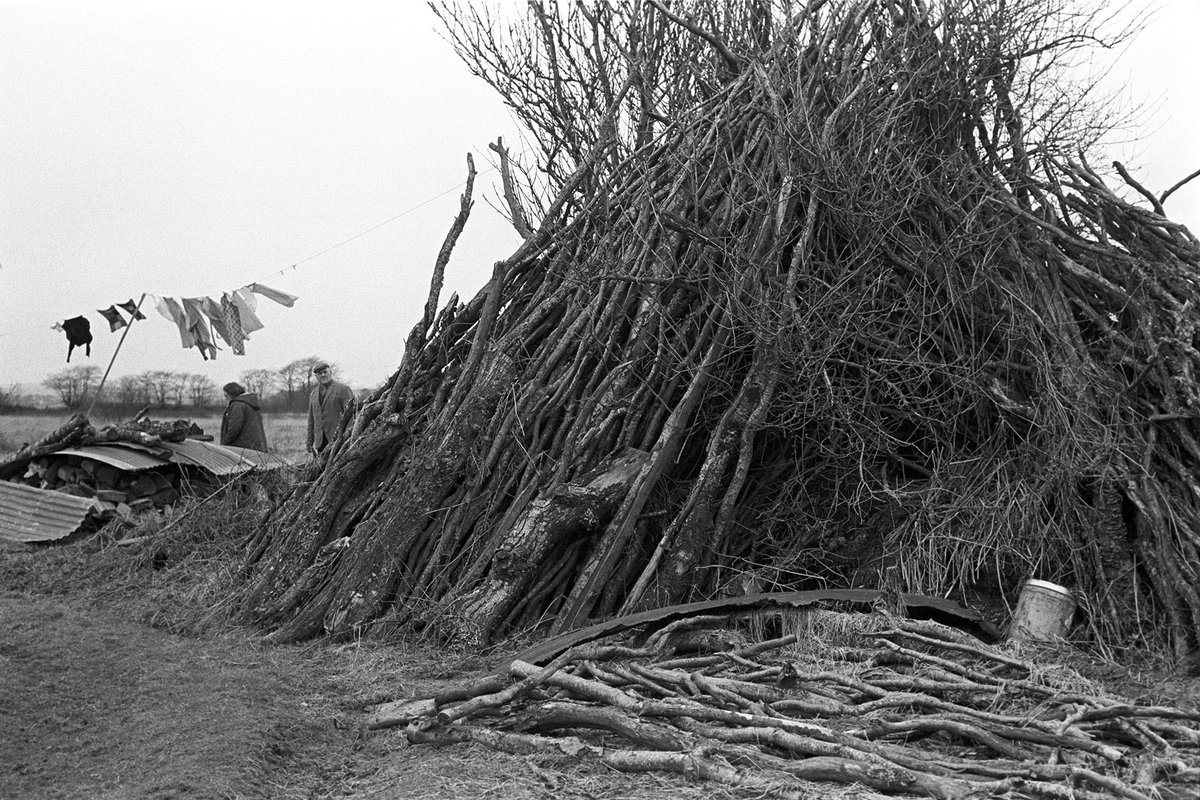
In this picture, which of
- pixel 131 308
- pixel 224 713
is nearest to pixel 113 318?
pixel 131 308

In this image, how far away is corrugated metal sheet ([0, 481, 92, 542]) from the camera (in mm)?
9703

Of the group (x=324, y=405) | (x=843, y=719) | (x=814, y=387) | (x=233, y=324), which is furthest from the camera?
(x=233, y=324)

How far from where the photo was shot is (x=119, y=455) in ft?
35.0

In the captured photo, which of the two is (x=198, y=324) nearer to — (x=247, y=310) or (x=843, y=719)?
(x=247, y=310)

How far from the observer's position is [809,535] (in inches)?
247

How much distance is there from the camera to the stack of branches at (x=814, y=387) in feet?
19.1

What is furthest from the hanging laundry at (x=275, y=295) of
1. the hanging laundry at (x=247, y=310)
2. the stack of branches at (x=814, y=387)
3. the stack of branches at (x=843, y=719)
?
the stack of branches at (x=843, y=719)

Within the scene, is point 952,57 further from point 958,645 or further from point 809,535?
point 958,645

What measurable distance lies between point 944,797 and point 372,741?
2354 mm

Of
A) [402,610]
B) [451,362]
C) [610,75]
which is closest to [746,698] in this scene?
[402,610]

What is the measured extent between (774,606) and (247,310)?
8350 mm

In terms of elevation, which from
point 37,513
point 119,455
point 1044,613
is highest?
point 119,455

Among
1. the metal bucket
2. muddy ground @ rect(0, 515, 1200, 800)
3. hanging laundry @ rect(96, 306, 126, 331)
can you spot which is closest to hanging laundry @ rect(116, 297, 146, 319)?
hanging laundry @ rect(96, 306, 126, 331)

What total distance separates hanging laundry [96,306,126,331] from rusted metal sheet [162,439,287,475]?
1795 mm
